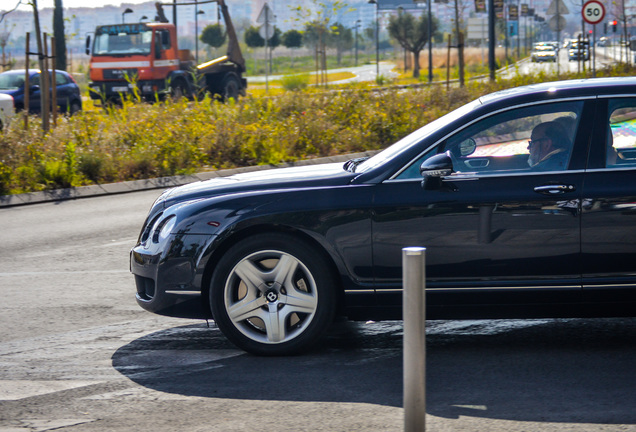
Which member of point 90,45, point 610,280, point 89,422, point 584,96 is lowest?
point 89,422

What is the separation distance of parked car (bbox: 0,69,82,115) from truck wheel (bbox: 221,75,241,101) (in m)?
6.94

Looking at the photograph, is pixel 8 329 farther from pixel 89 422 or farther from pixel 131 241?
pixel 131 241

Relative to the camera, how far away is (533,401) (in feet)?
15.1

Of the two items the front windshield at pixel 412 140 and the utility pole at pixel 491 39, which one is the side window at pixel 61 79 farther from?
the front windshield at pixel 412 140

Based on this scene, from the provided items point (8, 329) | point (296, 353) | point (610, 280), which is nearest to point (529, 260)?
point (610, 280)

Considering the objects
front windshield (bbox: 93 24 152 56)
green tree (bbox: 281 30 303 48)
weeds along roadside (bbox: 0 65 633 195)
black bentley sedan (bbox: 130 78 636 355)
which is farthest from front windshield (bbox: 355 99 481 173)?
green tree (bbox: 281 30 303 48)

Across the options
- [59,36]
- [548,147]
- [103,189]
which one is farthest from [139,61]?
[548,147]

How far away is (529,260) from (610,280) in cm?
47

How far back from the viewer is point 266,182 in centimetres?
571

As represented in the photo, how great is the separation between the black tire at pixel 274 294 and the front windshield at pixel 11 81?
22.2 metres

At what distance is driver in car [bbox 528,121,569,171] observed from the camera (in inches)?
211

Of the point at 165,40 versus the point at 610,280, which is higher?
the point at 165,40

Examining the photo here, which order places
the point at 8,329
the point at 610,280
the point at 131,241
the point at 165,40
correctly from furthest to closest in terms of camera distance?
the point at 165,40, the point at 131,241, the point at 8,329, the point at 610,280

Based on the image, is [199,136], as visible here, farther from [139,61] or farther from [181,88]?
[181,88]
